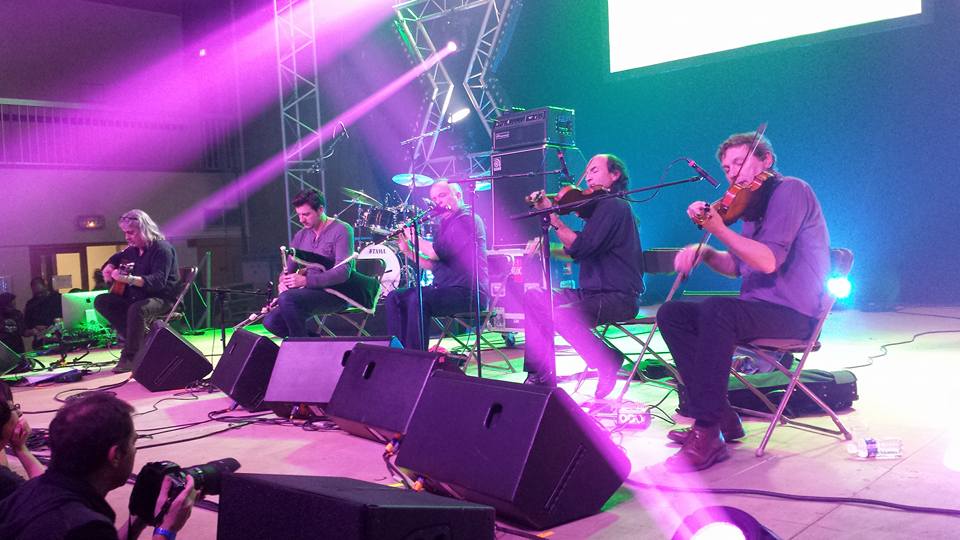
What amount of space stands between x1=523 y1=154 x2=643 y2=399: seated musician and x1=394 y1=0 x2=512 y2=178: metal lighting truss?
5.74 meters

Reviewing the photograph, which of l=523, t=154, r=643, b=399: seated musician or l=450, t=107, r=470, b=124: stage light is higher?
l=450, t=107, r=470, b=124: stage light

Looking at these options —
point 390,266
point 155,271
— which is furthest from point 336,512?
point 390,266

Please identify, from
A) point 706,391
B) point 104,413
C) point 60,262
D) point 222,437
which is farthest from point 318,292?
point 60,262

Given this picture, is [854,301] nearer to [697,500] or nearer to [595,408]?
[595,408]

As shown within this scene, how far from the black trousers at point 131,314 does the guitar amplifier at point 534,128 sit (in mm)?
3212

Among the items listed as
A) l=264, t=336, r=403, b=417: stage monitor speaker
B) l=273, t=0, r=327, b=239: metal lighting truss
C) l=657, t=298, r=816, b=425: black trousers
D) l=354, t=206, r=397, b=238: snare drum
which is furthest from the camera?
l=273, t=0, r=327, b=239: metal lighting truss

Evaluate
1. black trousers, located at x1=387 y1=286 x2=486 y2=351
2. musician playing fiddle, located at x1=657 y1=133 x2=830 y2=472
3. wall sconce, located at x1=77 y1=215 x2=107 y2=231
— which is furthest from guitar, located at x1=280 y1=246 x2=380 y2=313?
wall sconce, located at x1=77 y1=215 x2=107 y2=231

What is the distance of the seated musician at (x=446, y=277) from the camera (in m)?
5.15

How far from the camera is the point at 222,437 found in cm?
385

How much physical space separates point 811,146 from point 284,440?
21.1 ft

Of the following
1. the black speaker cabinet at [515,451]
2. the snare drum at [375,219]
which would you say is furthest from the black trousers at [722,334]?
the snare drum at [375,219]

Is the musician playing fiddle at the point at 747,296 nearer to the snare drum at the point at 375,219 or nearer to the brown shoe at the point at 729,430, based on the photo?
the brown shoe at the point at 729,430

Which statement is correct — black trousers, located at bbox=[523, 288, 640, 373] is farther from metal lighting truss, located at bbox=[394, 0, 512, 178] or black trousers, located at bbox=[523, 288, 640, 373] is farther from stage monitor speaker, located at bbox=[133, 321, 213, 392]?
metal lighting truss, located at bbox=[394, 0, 512, 178]

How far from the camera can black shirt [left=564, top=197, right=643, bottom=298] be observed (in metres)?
4.09
